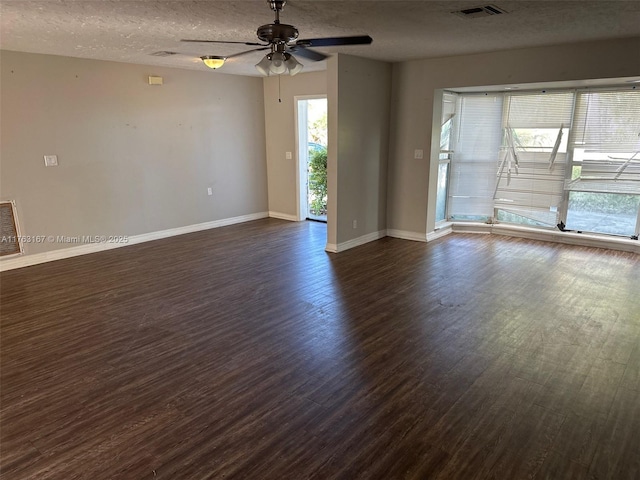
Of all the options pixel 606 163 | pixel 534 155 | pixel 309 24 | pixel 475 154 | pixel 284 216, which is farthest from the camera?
pixel 284 216

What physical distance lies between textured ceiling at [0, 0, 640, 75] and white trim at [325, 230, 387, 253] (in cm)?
239

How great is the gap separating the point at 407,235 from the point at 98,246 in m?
4.35

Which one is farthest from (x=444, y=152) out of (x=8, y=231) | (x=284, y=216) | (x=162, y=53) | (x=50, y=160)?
(x=8, y=231)

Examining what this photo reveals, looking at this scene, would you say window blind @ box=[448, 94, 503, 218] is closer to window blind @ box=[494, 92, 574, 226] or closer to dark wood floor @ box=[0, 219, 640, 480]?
window blind @ box=[494, 92, 574, 226]

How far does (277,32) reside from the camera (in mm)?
2730

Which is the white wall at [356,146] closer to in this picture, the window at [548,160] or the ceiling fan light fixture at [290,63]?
the window at [548,160]

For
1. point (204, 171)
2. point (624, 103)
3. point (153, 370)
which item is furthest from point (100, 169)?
point (624, 103)

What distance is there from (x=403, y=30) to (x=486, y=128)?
315 centimetres

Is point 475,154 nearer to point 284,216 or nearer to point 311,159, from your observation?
point 311,159

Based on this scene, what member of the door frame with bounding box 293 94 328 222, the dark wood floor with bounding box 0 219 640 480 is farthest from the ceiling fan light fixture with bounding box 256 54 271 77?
the door frame with bounding box 293 94 328 222

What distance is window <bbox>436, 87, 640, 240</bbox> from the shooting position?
552 centimetres

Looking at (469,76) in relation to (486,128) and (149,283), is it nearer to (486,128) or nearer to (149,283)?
(486,128)

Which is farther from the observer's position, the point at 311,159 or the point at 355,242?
the point at 311,159

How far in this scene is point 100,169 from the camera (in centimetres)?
557
